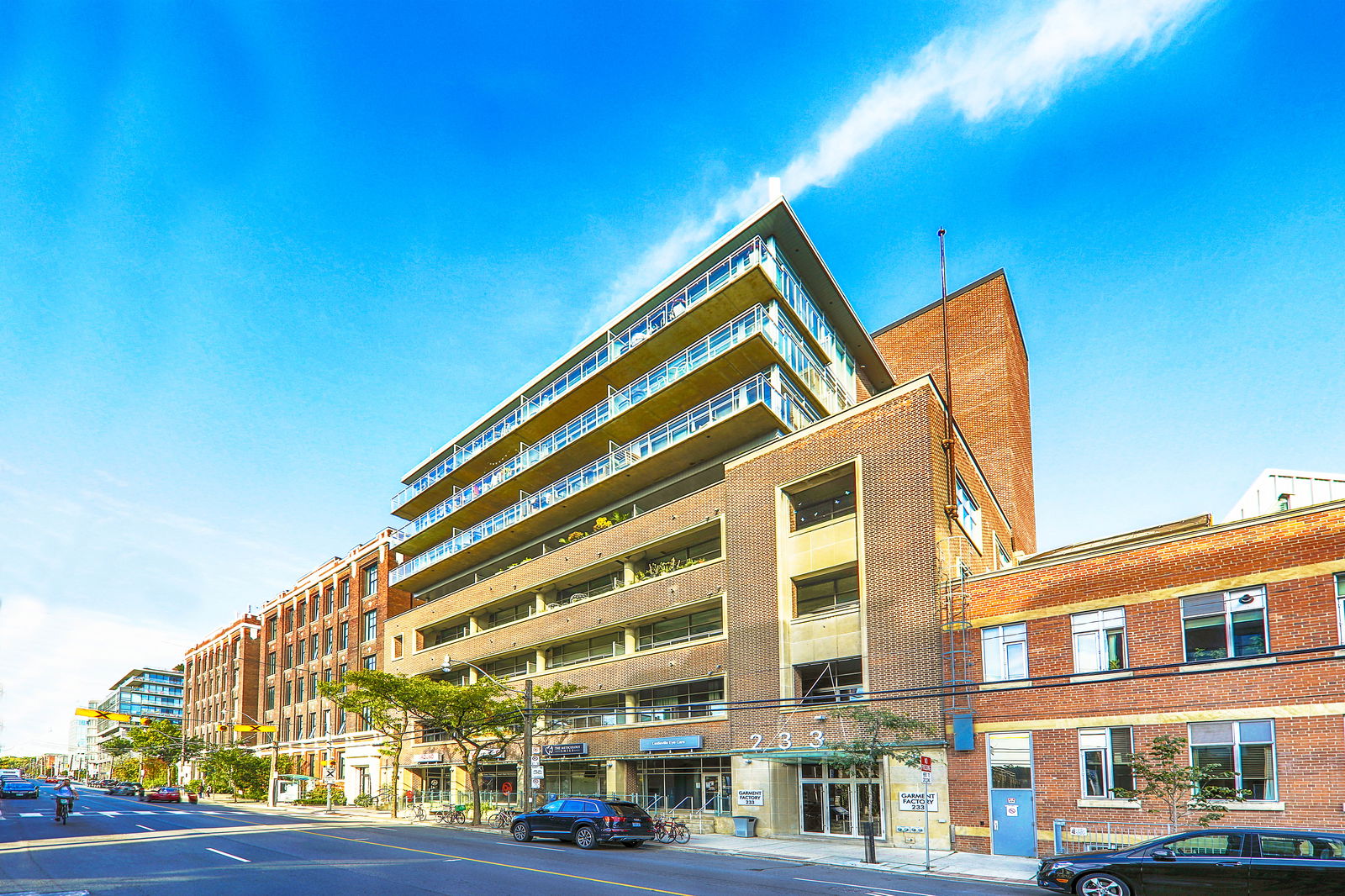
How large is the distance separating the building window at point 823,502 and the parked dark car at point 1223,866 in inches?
696

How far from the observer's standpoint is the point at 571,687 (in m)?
41.2

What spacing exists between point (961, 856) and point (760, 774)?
28.8 ft

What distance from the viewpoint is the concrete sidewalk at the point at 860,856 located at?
22.0m

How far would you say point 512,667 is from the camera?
51.5 m

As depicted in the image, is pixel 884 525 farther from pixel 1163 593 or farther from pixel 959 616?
pixel 1163 593

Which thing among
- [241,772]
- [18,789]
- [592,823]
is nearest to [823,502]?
[592,823]

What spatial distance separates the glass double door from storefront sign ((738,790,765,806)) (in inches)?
56.9

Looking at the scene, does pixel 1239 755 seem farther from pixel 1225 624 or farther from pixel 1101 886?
pixel 1101 886

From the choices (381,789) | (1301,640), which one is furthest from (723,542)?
(381,789)

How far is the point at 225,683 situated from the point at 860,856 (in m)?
89.4

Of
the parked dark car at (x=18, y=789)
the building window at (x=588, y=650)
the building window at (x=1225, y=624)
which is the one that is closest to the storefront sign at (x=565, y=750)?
the building window at (x=588, y=650)

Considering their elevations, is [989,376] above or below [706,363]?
above

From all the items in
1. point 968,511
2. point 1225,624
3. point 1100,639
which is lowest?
point 1100,639

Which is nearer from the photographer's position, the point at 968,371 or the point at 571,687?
the point at 571,687
